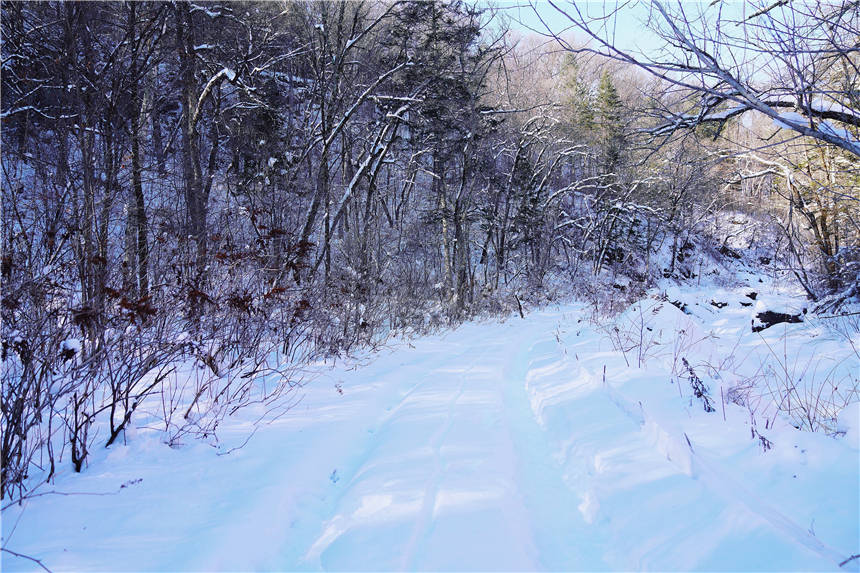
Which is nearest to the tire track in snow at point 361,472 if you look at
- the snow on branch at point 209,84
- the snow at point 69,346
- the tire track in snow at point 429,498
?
the tire track in snow at point 429,498

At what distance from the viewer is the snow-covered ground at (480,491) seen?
6.02ft

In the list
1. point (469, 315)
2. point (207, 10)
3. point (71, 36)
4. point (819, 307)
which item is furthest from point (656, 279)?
point (71, 36)

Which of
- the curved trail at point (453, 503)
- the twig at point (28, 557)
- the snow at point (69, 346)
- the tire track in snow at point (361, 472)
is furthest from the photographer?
the snow at point (69, 346)

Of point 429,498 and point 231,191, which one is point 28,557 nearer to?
point 429,498

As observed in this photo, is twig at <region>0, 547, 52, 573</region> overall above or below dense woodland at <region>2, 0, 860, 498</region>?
below

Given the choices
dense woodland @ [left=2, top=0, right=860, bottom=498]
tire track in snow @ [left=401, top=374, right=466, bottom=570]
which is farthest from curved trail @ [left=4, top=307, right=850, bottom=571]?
dense woodland @ [left=2, top=0, right=860, bottom=498]

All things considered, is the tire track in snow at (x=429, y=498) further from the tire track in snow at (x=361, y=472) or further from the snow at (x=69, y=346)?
the snow at (x=69, y=346)

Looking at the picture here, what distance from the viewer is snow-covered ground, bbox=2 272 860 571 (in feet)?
6.02

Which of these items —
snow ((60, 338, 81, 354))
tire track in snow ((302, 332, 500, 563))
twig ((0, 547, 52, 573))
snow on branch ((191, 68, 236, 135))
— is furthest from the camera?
snow on branch ((191, 68, 236, 135))

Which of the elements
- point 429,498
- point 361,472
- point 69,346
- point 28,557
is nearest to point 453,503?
point 429,498

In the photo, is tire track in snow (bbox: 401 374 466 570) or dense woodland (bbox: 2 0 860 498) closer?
tire track in snow (bbox: 401 374 466 570)

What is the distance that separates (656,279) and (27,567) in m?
29.5

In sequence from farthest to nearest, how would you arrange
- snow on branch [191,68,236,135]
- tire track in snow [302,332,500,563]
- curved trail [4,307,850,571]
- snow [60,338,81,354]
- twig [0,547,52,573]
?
snow on branch [191,68,236,135]
snow [60,338,81,354]
tire track in snow [302,332,500,563]
curved trail [4,307,850,571]
twig [0,547,52,573]

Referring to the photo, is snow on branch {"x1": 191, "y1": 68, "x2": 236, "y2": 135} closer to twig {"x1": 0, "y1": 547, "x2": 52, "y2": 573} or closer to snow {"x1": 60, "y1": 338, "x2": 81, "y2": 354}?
snow {"x1": 60, "y1": 338, "x2": 81, "y2": 354}
